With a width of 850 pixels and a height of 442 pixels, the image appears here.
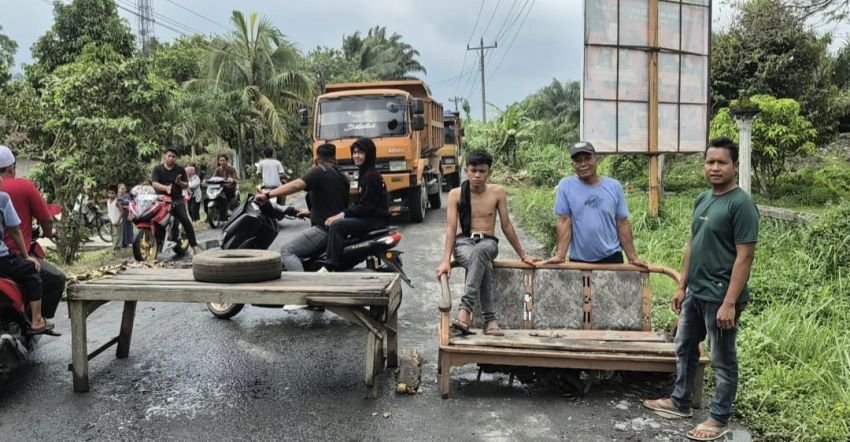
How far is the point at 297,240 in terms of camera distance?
20.0 feet

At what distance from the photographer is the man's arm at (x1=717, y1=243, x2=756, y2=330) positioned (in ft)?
11.5

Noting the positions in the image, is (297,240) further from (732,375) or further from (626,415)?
(732,375)

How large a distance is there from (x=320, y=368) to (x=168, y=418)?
1.22 meters

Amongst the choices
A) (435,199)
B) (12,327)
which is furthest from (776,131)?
(12,327)

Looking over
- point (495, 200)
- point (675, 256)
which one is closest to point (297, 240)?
point (495, 200)

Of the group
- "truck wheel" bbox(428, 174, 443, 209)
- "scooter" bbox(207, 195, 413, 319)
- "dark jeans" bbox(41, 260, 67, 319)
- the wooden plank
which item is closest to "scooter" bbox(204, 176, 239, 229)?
"truck wheel" bbox(428, 174, 443, 209)

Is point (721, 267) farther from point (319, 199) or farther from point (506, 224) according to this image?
point (319, 199)

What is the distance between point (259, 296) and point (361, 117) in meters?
9.12

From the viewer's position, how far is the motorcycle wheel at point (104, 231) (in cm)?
1308

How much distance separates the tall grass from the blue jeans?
1.13 ft

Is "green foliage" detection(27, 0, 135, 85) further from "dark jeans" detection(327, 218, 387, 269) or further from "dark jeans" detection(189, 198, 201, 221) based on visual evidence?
"dark jeans" detection(327, 218, 387, 269)

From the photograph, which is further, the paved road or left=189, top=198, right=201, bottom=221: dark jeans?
left=189, top=198, right=201, bottom=221: dark jeans

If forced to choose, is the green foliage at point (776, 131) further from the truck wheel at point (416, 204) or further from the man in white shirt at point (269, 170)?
the man in white shirt at point (269, 170)

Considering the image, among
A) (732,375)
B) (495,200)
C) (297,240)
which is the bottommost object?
(732,375)
